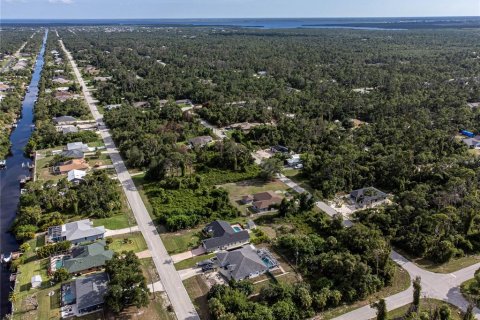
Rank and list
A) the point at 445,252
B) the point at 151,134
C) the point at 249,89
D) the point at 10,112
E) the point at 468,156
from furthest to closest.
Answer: the point at 249,89
the point at 10,112
the point at 151,134
the point at 468,156
the point at 445,252

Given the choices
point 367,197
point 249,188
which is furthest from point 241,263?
point 367,197

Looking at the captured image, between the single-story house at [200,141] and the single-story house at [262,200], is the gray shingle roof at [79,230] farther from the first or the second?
the single-story house at [200,141]

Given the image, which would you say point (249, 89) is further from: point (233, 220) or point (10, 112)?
point (233, 220)

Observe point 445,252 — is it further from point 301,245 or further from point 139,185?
point 139,185

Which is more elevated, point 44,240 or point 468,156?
point 468,156

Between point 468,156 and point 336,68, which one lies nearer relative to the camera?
point 468,156

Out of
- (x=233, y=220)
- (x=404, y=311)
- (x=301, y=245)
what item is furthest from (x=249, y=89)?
(x=404, y=311)

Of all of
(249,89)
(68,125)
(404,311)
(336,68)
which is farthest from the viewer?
(336,68)

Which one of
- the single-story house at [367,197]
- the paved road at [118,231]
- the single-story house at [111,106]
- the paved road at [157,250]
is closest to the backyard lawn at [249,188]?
A: the single-story house at [367,197]
